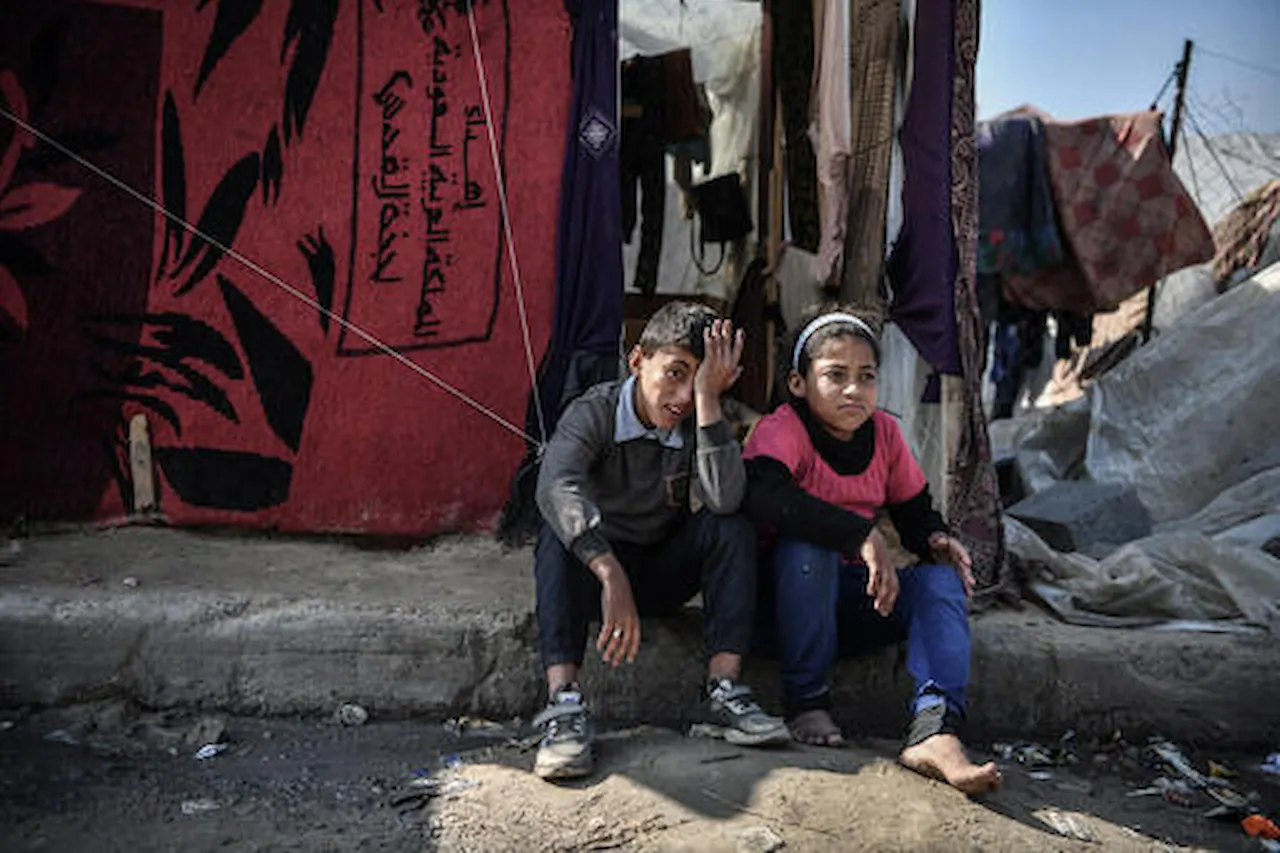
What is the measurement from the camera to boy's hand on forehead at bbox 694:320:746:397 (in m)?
2.38

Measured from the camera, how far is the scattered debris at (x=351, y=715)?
2.71 metres

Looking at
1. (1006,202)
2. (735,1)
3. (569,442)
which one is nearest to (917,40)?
(569,442)

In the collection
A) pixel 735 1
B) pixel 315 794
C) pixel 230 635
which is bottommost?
pixel 315 794

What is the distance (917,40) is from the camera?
11.0ft

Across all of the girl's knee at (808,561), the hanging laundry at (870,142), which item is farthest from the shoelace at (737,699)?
the hanging laundry at (870,142)

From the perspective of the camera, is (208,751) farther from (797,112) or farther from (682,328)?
(797,112)

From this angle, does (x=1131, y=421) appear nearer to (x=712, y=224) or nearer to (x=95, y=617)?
(x=712, y=224)

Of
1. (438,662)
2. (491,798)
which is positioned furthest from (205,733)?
(491,798)

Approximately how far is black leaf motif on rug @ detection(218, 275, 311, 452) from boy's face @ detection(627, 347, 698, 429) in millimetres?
1514

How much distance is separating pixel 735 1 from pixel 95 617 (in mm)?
→ 4335

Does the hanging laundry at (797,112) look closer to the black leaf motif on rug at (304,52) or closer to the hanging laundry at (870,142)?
the hanging laundry at (870,142)

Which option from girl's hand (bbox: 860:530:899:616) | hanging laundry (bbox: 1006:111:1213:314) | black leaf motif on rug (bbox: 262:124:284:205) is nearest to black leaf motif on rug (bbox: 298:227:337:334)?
black leaf motif on rug (bbox: 262:124:284:205)

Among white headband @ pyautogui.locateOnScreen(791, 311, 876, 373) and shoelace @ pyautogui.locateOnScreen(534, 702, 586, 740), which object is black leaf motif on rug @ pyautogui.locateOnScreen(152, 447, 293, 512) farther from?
white headband @ pyautogui.locateOnScreen(791, 311, 876, 373)

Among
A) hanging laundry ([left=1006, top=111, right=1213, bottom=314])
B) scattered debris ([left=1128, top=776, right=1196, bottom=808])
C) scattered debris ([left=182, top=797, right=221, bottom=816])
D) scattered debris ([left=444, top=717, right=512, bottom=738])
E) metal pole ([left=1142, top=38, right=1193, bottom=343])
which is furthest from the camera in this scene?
metal pole ([left=1142, top=38, right=1193, bottom=343])
